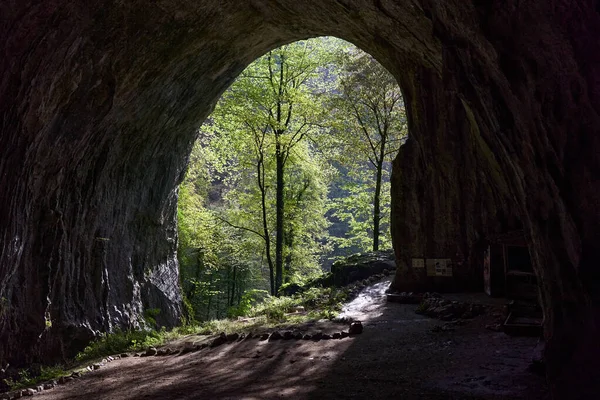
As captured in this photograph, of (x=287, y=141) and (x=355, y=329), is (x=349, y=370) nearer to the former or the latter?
(x=355, y=329)

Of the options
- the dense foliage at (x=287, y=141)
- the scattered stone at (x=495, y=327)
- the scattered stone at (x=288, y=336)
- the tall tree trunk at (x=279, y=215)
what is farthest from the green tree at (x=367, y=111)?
the scattered stone at (x=495, y=327)

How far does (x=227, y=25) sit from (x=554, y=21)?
10.4 m

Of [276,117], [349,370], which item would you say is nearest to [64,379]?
[349,370]

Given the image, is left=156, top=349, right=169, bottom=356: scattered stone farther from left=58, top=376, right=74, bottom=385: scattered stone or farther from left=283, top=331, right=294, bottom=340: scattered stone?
left=283, top=331, right=294, bottom=340: scattered stone

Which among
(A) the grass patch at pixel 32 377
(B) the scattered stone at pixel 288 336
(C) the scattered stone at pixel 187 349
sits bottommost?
(A) the grass patch at pixel 32 377

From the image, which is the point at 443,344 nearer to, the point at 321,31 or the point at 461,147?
the point at 461,147

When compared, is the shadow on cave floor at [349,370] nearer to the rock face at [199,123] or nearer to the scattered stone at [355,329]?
the scattered stone at [355,329]

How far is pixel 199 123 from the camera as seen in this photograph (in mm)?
17609

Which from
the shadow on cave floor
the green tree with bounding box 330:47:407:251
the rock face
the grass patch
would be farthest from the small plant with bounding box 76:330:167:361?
the green tree with bounding box 330:47:407:251

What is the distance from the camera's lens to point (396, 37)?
11312 millimetres

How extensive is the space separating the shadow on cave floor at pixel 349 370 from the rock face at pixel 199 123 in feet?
5.10

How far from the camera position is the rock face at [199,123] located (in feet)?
15.2

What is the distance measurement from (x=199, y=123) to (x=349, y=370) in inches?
486

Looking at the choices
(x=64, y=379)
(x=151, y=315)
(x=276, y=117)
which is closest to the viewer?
(x=64, y=379)
